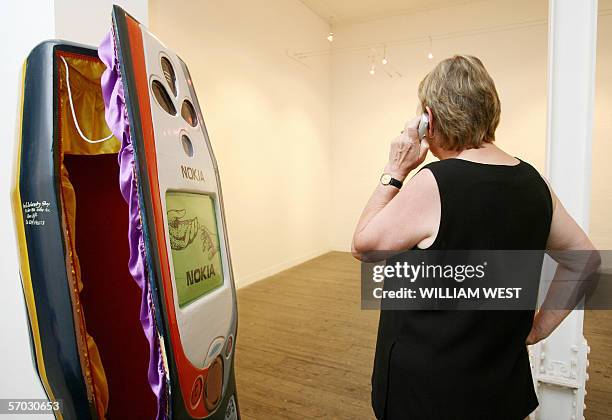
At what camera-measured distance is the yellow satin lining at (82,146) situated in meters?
0.85

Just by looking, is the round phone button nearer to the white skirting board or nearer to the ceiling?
the white skirting board

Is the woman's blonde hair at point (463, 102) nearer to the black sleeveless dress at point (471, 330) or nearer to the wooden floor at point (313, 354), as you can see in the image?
the black sleeveless dress at point (471, 330)

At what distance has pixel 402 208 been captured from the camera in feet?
2.75

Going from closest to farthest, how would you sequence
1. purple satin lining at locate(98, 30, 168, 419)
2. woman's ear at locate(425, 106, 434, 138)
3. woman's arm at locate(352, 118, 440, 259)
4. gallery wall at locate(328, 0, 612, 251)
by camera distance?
purple satin lining at locate(98, 30, 168, 419) → woman's arm at locate(352, 118, 440, 259) → woman's ear at locate(425, 106, 434, 138) → gallery wall at locate(328, 0, 612, 251)

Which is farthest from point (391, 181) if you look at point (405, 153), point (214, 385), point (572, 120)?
point (572, 120)

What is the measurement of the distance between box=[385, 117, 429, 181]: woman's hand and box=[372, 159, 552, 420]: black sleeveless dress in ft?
0.44

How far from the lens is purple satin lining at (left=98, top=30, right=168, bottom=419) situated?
719mm

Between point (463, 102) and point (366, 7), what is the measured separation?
5.43 metres

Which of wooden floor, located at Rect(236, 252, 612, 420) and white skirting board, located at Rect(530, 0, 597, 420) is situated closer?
white skirting board, located at Rect(530, 0, 597, 420)

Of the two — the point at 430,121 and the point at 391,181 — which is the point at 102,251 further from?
the point at 430,121

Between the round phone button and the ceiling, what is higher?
the ceiling

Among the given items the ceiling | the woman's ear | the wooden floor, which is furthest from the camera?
the ceiling

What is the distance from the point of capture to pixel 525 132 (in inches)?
215

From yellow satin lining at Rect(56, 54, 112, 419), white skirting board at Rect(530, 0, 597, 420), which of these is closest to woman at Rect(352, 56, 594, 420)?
yellow satin lining at Rect(56, 54, 112, 419)
